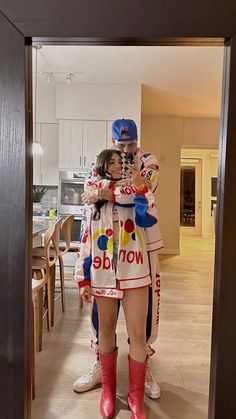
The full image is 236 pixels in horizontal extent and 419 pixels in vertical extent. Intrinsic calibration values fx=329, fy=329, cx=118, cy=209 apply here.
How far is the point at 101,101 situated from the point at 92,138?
1.41 feet

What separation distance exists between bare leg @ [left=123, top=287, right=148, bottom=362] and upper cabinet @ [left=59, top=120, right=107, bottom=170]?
8.77 feet

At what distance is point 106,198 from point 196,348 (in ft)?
4.43

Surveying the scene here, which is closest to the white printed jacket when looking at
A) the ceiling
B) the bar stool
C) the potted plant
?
the bar stool

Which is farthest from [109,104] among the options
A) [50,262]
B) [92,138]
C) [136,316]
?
[136,316]

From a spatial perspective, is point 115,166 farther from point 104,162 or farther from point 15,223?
point 15,223

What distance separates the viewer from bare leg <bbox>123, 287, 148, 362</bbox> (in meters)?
1.28

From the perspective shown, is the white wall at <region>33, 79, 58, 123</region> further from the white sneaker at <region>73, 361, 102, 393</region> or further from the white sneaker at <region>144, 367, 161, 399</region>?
the white sneaker at <region>144, 367, 161, 399</region>

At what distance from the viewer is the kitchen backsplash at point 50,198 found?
3450 mm

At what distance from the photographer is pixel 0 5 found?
0.82 m

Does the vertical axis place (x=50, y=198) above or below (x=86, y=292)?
above

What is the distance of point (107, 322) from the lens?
1.35 metres

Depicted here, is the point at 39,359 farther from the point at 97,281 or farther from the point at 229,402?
the point at 229,402

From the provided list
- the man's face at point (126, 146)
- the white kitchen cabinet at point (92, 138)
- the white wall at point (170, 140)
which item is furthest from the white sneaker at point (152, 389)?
the white kitchen cabinet at point (92, 138)

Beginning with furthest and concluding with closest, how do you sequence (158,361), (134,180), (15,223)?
1. (158,361)
2. (134,180)
3. (15,223)
